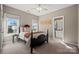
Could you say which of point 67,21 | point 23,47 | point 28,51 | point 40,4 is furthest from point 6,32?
point 67,21

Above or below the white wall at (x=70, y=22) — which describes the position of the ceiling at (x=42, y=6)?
above

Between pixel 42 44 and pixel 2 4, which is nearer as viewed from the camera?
pixel 2 4

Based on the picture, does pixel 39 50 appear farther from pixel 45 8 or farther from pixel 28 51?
pixel 45 8

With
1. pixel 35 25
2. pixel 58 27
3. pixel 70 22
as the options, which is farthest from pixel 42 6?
pixel 70 22

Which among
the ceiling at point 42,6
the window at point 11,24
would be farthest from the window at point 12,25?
the ceiling at point 42,6

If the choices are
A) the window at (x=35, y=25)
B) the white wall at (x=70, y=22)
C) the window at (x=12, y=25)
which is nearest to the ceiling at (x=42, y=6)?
the white wall at (x=70, y=22)

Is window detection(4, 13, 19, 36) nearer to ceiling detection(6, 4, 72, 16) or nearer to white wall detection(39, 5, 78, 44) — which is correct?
ceiling detection(6, 4, 72, 16)

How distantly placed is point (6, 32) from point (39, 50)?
2.65 feet

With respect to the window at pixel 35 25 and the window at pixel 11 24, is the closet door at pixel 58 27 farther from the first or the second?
the window at pixel 11 24

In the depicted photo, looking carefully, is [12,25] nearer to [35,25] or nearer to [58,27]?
[35,25]

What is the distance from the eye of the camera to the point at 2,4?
5.52 ft

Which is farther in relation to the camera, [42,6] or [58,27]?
[58,27]

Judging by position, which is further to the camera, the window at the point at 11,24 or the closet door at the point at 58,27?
the closet door at the point at 58,27

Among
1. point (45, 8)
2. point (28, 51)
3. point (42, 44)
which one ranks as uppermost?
point (45, 8)
